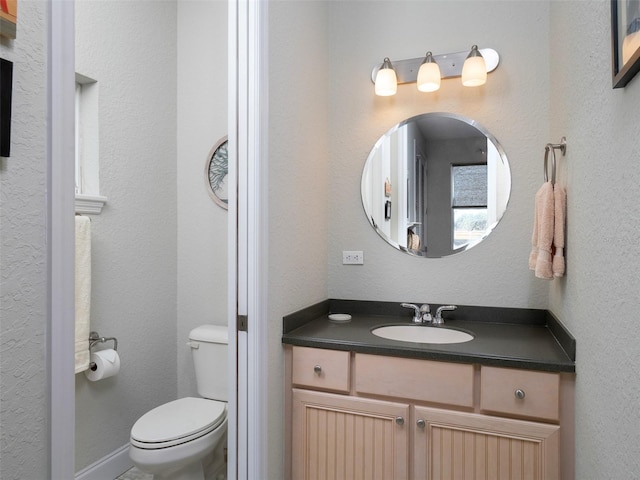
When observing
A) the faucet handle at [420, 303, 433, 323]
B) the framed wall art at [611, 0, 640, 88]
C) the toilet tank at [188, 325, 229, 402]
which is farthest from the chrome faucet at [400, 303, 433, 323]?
the framed wall art at [611, 0, 640, 88]

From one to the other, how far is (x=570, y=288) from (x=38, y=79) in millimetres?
1644

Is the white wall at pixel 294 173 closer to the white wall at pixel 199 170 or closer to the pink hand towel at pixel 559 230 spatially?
the white wall at pixel 199 170

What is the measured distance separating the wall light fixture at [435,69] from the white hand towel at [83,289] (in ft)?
5.23

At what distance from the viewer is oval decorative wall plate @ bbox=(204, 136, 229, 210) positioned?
8.23ft

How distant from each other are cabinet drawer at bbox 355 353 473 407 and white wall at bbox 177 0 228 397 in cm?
113

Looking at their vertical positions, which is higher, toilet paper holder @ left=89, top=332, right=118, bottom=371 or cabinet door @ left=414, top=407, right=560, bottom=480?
toilet paper holder @ left=89, top=332, right=118, bottom=371

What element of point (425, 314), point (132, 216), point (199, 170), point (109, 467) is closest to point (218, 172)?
point (199, 170)

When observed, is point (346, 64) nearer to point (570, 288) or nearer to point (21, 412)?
point (570, 288)

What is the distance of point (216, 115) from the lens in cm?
256

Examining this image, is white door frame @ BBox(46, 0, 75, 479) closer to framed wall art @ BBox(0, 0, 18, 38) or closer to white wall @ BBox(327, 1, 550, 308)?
framed wall art @ BBox(0, 0, 18, 38)

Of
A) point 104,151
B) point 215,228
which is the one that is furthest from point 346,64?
point 104,151

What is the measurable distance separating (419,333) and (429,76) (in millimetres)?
1254

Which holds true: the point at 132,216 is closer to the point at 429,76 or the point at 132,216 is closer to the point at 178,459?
the point at 178,459

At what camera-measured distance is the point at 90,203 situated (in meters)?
2.08
